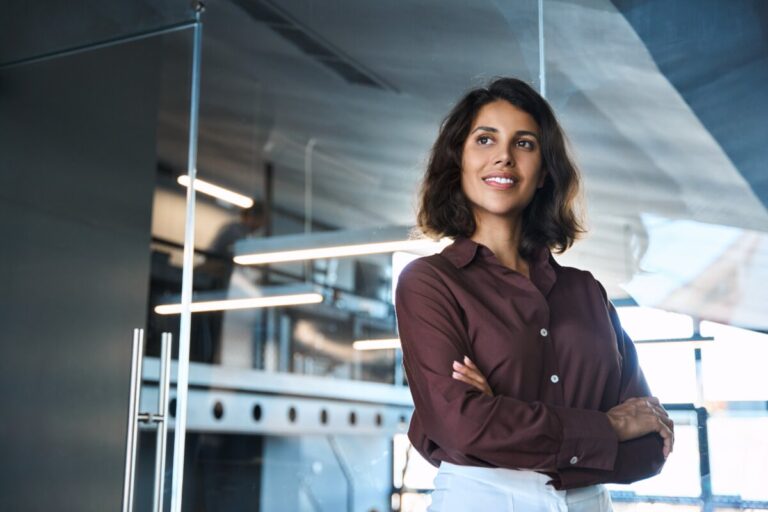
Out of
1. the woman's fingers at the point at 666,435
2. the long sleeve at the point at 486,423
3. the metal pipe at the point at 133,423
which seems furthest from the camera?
the metal pipe at the point at 133,423

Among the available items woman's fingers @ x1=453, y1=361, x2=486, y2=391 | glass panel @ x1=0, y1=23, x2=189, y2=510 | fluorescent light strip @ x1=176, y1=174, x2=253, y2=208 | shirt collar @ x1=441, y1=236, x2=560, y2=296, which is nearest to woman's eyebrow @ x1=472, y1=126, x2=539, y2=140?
shirt collar @ x1=441, y1=236, x2=560, y2=296

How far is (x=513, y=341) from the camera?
1750 mm

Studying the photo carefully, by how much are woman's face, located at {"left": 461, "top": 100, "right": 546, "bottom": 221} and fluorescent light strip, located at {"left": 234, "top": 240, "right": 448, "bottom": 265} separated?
544 millimetres

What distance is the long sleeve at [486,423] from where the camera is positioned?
1.61m

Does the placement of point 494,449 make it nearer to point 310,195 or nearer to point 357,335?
point 357,335

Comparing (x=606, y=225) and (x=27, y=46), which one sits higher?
(x=27, y=46)

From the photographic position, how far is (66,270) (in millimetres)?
3668

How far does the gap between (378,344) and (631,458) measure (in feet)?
3.35

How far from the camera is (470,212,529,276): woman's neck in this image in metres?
1.94

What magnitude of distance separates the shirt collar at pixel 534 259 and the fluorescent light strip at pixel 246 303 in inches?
39.8

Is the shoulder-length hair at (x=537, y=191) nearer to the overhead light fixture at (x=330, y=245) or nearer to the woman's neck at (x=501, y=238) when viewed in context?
the woman's neck at (x=501, y=238)

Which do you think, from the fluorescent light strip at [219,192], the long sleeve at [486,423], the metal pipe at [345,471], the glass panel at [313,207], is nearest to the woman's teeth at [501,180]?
the long sleeve at [486,423]

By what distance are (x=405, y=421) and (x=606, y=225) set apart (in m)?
0.67

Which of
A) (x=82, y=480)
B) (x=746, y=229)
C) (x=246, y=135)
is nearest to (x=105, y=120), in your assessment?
(x=246, y=135)
